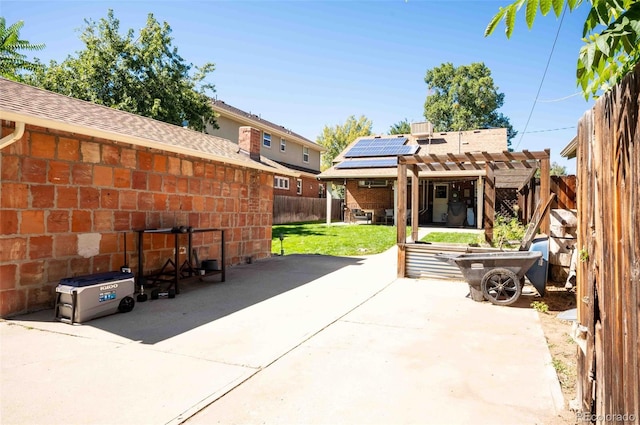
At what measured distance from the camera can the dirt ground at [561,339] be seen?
10.8 ft

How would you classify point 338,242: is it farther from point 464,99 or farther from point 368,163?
point 464,99

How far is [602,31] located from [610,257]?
1318mm

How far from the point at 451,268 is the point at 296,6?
845 cm

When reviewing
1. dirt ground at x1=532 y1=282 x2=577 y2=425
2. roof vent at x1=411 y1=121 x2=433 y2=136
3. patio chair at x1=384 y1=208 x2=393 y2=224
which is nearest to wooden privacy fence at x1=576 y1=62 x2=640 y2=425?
dirt ground at x1=532 y1=282 x2=577 y2=425

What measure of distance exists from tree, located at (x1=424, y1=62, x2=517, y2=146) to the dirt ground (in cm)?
3852

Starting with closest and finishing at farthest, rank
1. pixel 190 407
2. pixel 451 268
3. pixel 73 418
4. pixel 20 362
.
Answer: pixel 73 418, pixel 190 407, pixel 20 362, pixel 451 268

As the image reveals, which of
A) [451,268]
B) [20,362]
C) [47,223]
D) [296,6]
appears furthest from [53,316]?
[296,6]

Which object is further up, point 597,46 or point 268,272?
point 597,46

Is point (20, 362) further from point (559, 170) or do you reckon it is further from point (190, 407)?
point (559, 170)

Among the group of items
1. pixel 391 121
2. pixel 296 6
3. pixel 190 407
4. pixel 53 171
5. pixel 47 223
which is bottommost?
pixel 190 407

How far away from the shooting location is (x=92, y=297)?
525 cm

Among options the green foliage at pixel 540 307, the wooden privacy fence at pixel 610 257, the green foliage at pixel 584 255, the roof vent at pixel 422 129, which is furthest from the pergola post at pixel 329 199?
the green foliage at pixel 584 255

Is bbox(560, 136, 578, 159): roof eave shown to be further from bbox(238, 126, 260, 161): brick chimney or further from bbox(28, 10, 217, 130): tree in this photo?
bbox(28, 10, 217, 130): tree

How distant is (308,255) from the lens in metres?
12.5
